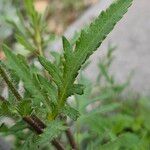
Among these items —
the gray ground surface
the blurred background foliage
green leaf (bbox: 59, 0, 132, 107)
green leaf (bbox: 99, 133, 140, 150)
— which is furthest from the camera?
the gray ground surface

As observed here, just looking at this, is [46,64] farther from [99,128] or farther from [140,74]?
[140,74]

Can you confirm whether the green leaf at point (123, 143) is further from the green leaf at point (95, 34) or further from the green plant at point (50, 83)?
the green leaf at point (95, 34)

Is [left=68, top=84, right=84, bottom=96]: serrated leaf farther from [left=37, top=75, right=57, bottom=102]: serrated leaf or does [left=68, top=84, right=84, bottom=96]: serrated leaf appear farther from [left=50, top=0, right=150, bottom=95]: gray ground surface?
[left=50, top=0, right=150, bottom=95]: gray ground surface

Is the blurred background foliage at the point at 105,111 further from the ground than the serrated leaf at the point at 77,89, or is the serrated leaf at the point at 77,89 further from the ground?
the blurred background foliage at the point at 105,111

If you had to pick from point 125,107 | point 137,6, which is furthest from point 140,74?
point 137,6

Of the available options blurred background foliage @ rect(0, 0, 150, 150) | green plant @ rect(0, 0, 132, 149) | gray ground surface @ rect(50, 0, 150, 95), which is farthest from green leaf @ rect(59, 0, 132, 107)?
gray ground surface @ rect(50, 0, 150, 95)

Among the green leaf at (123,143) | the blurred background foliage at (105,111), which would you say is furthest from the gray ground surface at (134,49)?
the green leaf at (123,143)
